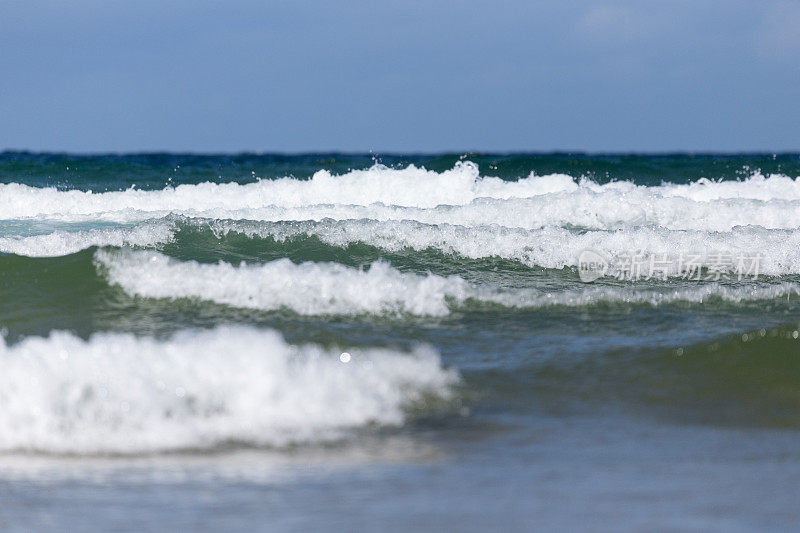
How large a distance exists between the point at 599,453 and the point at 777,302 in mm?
3158

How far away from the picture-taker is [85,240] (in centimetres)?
787

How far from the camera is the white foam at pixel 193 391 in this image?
379cm

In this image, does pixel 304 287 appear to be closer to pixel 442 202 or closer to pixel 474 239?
pixel 474 239

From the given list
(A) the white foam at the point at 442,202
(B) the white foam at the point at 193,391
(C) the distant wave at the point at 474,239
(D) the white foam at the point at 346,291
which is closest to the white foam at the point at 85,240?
(C) the distant wave at the point at 474,239

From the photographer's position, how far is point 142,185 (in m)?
15.4

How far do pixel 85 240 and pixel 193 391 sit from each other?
14.0 ft

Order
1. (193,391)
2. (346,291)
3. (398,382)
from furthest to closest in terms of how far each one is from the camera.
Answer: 1. (346,291)
2. (398,382)
3. (193,391)

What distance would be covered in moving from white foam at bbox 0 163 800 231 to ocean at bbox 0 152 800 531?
2150 millimetres

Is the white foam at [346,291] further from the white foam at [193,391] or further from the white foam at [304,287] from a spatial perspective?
the white foam at [193,391]

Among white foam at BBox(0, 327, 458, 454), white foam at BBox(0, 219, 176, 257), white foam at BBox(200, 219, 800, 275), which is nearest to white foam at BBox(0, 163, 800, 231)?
white foam at BBox(200, 219, 800, 275)

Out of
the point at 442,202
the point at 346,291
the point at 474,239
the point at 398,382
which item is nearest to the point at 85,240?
the point at 346,291

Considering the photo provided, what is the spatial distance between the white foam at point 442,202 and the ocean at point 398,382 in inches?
84.6

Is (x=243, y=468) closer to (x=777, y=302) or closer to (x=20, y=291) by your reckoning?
(x=20, y=291)

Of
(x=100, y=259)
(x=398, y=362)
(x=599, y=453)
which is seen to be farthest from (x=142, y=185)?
(x=599, y=453)
